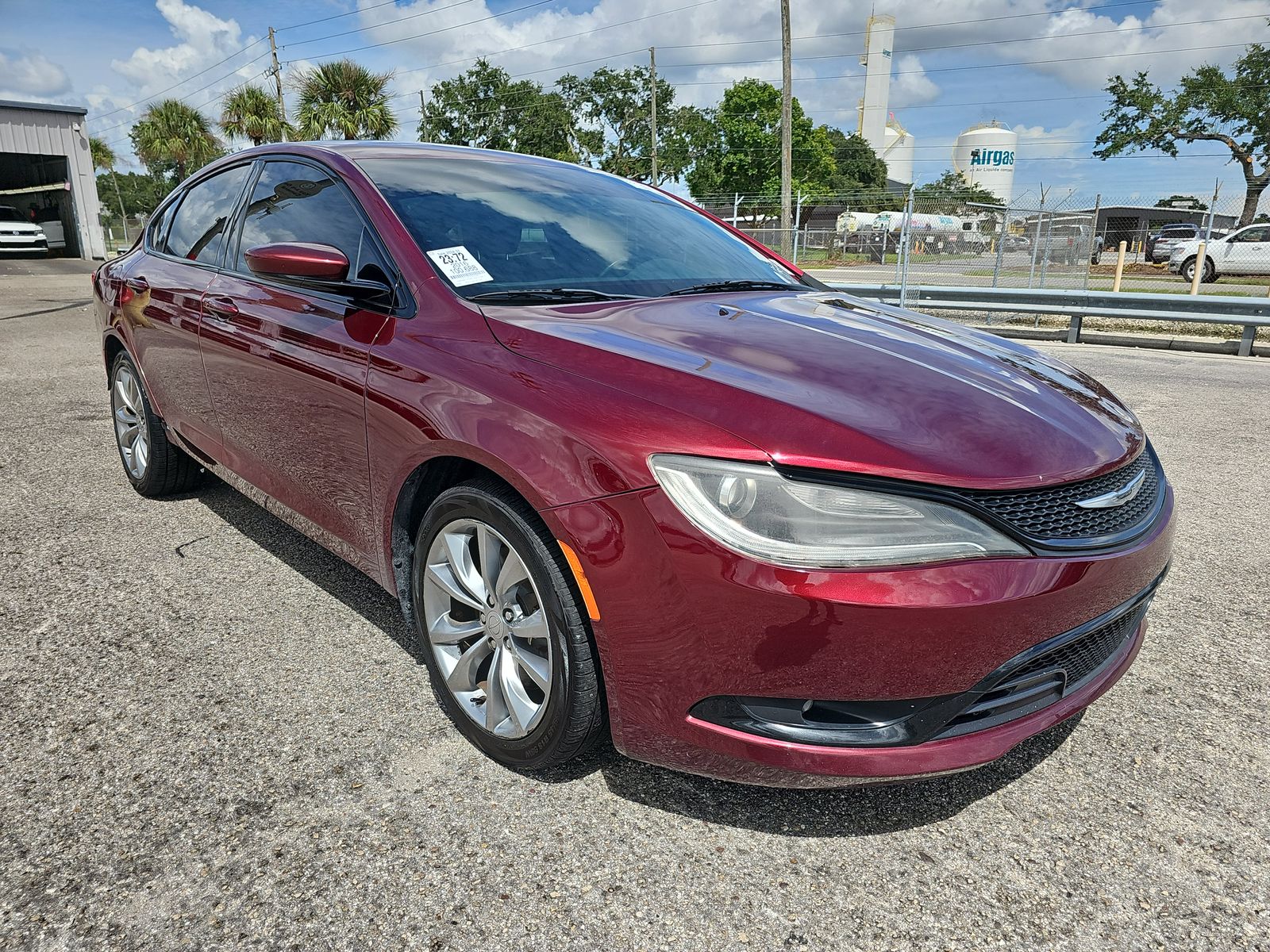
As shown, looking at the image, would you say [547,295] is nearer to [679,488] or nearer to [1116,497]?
[679,488]

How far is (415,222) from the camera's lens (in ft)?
8.16

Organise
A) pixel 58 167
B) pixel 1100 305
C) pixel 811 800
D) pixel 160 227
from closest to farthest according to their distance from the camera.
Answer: pixel 811 800 < pixel 160 227 < pixel 1100 305 < pixel 58 167

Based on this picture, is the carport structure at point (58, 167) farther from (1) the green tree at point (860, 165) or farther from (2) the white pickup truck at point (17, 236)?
(1) the green tree at point (860, 165)

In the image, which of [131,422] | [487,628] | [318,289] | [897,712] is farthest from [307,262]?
[131,422]

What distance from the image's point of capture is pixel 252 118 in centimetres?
3416

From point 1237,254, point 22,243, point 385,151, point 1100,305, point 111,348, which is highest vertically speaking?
point 22,243

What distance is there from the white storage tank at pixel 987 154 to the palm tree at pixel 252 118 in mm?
80430

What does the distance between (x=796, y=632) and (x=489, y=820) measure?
92 cm

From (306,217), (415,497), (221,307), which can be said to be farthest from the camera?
(221,307)

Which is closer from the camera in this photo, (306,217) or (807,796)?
(807,796)

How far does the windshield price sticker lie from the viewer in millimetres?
2336

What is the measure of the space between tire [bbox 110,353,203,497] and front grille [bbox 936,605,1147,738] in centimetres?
353

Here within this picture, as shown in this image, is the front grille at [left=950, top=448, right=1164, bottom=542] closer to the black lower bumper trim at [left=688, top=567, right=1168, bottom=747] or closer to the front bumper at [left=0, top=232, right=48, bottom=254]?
the black lower bumper trim at [left=688, top=567, right=1168, bottom=747]

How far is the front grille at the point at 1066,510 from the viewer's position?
167cm
